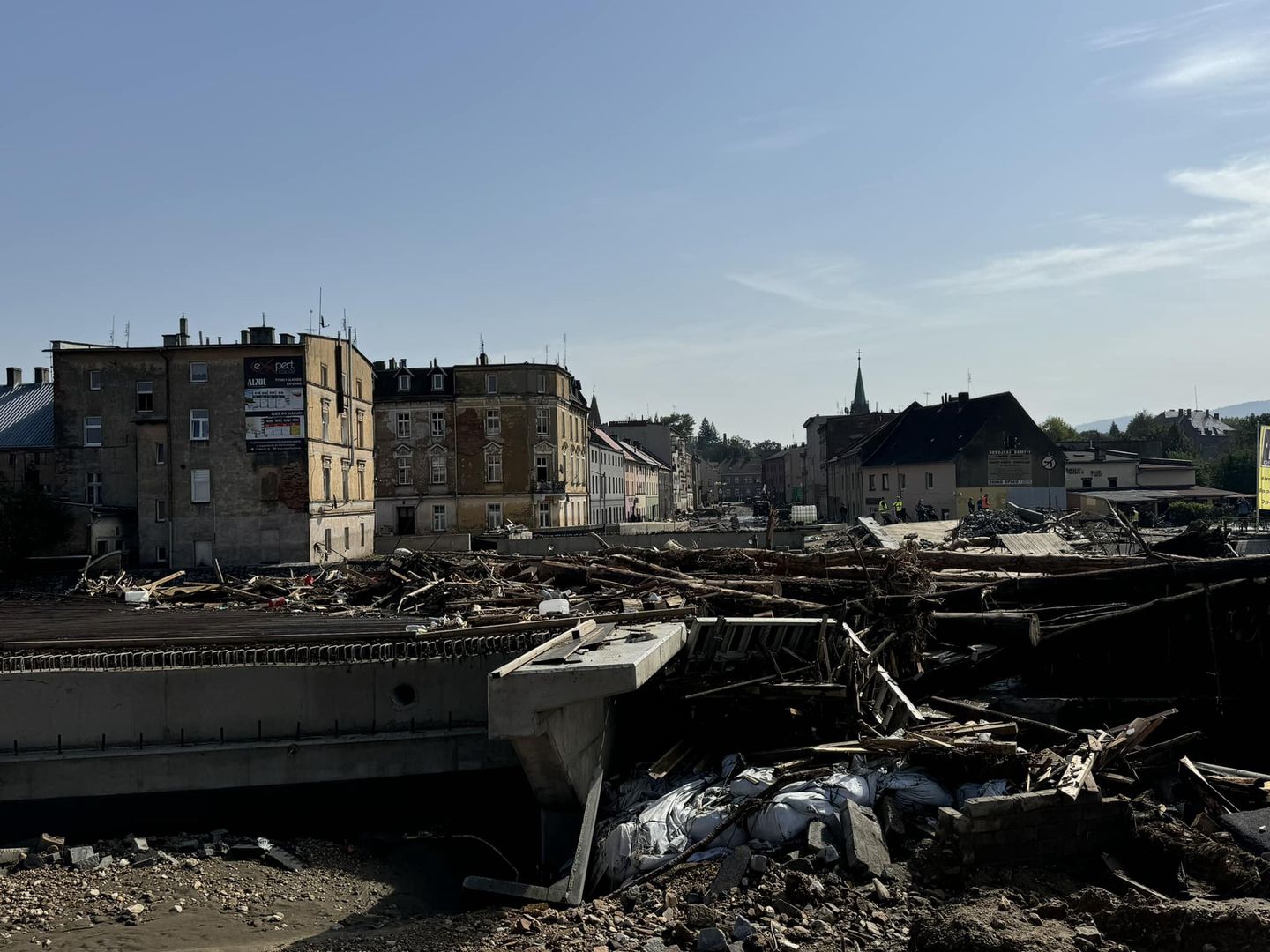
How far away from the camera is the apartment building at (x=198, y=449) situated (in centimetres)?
3738

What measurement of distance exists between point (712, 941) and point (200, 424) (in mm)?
Answer: 33677

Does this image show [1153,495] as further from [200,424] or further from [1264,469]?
[200,424]

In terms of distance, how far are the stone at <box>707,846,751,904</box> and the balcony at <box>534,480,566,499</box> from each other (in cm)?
4487

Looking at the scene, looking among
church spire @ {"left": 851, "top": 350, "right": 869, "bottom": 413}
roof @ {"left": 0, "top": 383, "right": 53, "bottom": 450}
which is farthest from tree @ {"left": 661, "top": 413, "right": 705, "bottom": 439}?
roof @ {"left": 0, "top": 383, "right": 53, "bottom": 450}

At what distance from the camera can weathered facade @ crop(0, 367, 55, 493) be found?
4050 cm

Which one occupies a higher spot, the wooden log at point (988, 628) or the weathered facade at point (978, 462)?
the weathered facade at point (978, 462)

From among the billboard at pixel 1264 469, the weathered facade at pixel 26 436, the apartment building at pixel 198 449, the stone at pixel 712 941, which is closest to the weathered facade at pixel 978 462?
the billboard at pixel 1264 469

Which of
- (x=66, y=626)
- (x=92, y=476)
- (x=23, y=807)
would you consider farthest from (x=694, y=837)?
(x=92, y=476)

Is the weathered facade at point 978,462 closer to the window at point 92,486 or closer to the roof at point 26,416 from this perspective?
the window at point 92,486

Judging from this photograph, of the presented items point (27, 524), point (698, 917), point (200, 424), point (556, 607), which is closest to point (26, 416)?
point (27, 524)

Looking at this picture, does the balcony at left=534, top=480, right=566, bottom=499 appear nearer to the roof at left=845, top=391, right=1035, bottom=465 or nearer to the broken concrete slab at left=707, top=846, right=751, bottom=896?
the roof at left=845, top=391, right=1035, bottom=465

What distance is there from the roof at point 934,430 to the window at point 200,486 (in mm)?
40615

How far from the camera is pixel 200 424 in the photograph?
3750 centimetres

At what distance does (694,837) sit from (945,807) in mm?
2981
